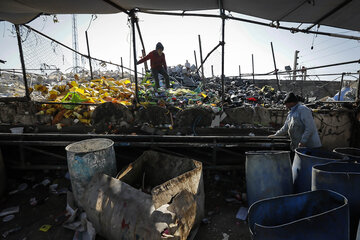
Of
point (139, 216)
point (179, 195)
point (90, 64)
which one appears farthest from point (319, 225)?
point (90, 64)

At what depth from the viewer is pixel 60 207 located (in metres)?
3.05

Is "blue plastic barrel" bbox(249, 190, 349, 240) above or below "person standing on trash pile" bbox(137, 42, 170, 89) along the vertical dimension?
below

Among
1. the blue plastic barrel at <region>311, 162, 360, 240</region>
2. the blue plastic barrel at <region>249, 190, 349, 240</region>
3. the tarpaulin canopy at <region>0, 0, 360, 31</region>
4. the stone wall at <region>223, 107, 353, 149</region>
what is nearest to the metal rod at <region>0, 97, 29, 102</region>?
the tarpaulin canopy at <region>0, 0, 360, 31</region>

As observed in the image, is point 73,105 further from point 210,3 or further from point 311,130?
point 311,130

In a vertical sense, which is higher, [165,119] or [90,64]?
[90,64]

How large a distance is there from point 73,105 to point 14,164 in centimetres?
180

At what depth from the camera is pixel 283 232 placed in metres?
1.56

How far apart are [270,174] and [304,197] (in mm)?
718

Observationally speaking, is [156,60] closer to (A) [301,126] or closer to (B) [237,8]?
(B) [237,8]

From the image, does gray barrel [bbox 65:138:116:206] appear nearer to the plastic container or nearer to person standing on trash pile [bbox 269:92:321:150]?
the plastic container

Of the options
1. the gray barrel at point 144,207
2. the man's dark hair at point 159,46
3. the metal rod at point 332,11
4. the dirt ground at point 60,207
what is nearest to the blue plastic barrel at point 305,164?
the dirt ground at point 60,207

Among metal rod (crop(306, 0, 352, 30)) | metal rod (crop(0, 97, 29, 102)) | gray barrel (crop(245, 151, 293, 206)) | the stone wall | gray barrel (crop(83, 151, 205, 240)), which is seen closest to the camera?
gray barrel (crop(83, 151, 205, 240))

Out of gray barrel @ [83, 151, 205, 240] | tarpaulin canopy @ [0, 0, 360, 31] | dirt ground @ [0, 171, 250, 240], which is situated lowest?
dirt ground @ [0, 171, 250, 240]

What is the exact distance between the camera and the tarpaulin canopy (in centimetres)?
425
